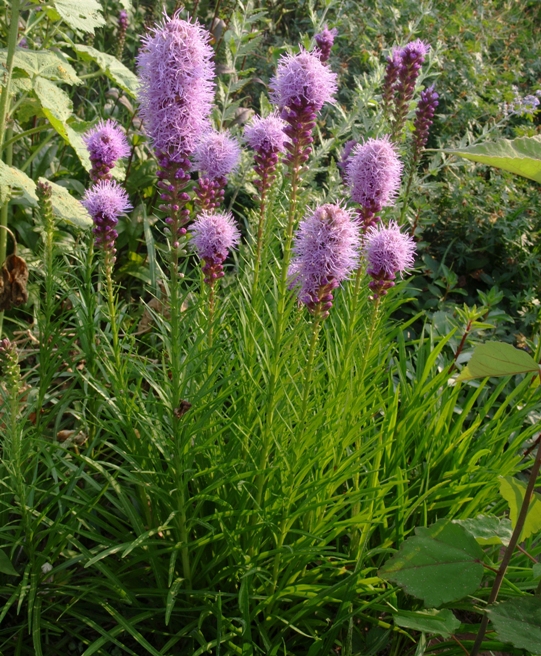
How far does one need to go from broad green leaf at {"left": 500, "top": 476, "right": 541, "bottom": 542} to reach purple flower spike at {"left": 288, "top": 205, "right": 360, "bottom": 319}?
0.64m

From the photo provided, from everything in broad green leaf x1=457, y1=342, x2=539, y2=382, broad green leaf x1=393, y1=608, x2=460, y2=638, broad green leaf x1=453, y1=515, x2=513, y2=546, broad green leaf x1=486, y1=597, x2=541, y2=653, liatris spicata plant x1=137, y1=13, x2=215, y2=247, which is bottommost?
broad green leaf x1=393, y1=608, x2=460, y2=638

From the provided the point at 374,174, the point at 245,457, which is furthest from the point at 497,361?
the point at 245,457

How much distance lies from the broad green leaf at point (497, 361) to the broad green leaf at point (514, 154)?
1.11ft

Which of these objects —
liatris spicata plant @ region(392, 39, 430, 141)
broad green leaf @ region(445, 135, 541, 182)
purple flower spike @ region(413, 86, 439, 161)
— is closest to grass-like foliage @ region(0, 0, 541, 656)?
broad green leaf @ region(445, 135, 541, 182)

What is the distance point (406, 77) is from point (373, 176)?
47.0 inches

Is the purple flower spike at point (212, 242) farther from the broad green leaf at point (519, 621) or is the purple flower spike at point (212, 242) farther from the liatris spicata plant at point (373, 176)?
the broad green leaf at point (519, 621)

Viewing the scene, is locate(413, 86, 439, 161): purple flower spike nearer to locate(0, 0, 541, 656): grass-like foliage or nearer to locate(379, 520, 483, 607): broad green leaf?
locate(0, 0, 541, 656): grass-like foliage

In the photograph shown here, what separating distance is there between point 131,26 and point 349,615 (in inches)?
203

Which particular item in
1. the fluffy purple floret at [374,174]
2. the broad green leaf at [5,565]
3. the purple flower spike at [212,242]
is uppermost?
the fluffy purple floret at [374,174]

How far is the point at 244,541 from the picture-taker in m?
2.02

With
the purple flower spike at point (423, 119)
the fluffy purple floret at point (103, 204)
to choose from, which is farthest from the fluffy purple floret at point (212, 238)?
the purple flower spike at point (423, 119)

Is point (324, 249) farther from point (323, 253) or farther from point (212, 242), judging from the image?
point (212, 242)

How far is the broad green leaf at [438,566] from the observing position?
150 cm

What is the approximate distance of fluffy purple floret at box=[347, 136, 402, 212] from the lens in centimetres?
203
